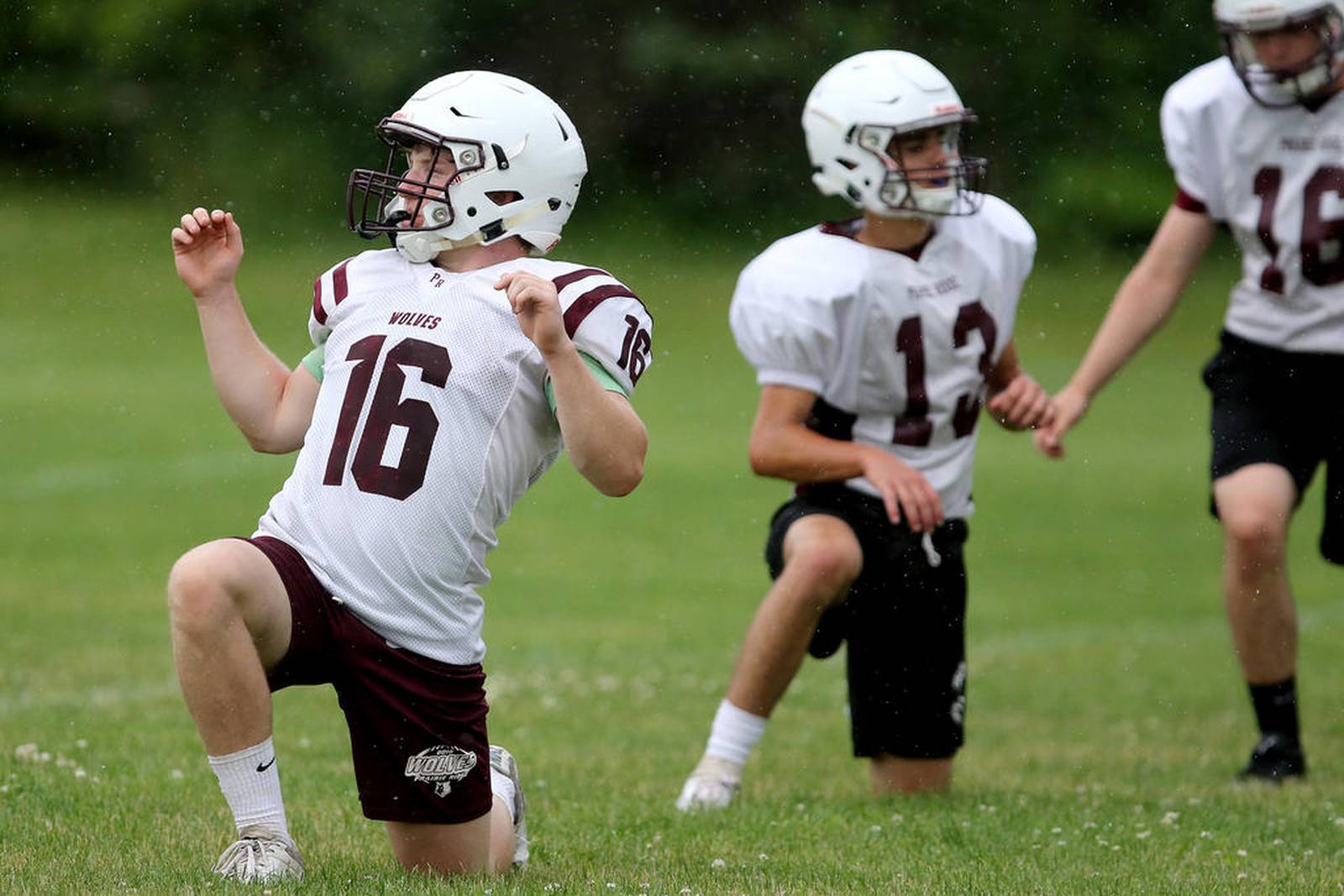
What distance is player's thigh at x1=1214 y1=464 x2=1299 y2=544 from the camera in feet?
15.6

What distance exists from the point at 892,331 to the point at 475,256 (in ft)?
4.45

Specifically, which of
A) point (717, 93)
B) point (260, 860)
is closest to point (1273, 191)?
point (260, 860)

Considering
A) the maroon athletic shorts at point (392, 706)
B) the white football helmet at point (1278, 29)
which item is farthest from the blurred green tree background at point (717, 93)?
the maroon athletic shorts at point (392, 706)

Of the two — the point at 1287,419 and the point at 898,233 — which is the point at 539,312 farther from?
the point at 1287,419

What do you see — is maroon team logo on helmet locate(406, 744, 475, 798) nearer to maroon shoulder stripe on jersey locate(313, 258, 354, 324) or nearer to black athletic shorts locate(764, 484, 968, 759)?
maroon shoulder stripe on jersey locate(313, 258, 354, 324)

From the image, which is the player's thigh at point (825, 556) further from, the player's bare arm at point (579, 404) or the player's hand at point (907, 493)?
the player's bare arm at point (579, 404)

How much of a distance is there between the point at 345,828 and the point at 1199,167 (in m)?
2.63

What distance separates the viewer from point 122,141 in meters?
28.3

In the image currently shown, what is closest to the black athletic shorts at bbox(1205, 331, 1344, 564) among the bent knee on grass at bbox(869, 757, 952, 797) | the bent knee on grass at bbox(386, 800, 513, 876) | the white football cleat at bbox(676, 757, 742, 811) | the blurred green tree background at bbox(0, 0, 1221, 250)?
the bent knee on grass at bbox(869, 757, 952, 797)

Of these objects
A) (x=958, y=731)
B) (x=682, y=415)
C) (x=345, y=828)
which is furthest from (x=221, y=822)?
(x=682, y=415)

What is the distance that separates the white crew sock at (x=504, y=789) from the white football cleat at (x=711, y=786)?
0.80 metres

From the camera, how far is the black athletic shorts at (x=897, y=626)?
4812 mm

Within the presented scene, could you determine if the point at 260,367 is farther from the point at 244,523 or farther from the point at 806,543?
the point at 244,523

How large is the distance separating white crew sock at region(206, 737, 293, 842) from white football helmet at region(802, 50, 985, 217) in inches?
79.6
